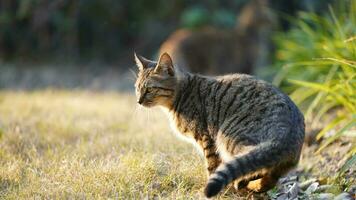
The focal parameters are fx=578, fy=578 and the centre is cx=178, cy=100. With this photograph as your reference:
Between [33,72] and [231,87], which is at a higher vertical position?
[231,87]

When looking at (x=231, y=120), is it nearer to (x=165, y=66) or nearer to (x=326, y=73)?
(x=165, y=66)

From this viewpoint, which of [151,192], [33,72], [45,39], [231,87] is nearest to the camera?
[151,192]

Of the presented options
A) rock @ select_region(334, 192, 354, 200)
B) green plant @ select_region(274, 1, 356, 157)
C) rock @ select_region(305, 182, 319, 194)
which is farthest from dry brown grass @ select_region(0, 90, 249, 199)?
green plant @ select_region(274, 1, 356, 157)

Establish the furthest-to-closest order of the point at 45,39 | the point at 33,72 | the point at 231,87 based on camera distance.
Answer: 1. the point at 45,39
2. the point at 33,72
3. the point at 231,87

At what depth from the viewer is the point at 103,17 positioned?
39.2 feet

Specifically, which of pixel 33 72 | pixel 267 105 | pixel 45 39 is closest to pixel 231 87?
pixel 267 105

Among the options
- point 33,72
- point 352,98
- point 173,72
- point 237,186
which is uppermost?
point 173,72

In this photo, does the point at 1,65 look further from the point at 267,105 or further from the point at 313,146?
the point at 267,105

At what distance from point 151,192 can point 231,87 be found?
98 centimetres

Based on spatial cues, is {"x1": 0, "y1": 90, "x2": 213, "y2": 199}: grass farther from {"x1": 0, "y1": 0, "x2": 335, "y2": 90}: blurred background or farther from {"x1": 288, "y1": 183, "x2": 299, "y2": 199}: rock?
{"x1": 0, "y1": 0, "x2": 335, "y2": 90}: blurred background

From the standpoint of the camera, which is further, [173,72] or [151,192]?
[173,72]

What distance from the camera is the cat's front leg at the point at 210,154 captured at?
3.96m

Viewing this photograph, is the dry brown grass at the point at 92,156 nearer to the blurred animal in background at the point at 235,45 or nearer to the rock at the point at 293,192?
the rock at the point at 293,192

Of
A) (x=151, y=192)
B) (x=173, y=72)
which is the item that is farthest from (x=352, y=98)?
(x=151, y=192)
